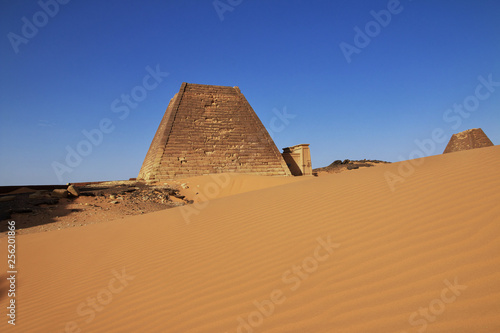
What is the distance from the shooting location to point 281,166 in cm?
2008

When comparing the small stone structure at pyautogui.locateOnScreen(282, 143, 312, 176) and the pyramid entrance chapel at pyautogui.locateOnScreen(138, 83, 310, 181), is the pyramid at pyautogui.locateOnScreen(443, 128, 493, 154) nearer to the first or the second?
→ the small stone structure at pyautogui.locateOnScreen(282, 143, 312, 176)

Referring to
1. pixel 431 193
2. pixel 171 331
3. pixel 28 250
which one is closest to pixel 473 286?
pixel 431 193

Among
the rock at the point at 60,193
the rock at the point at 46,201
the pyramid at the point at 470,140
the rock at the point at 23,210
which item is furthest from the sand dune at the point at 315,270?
the pyramid at the point at 470,140

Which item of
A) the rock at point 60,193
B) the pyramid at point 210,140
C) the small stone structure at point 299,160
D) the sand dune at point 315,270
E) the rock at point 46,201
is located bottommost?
the sand dune at point 315,270

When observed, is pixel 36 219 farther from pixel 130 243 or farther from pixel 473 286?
pixel 473 286

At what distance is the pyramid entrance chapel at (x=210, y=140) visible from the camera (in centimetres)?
1789

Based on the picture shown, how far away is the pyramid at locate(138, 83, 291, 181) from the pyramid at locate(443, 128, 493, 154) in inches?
702

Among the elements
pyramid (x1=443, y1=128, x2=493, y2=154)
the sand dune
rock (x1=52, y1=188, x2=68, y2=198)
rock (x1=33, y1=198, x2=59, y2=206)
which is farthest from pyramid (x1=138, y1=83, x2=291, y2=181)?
pyramid (x1=443, y1=128, x2=493, y2=154)

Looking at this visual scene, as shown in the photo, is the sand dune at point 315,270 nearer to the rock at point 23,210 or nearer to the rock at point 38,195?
the rock at point 23,210

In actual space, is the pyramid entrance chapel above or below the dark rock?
above

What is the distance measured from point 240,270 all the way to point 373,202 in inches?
70.3

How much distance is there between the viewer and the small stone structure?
2188cm

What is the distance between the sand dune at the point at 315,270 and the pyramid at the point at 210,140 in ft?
44.1

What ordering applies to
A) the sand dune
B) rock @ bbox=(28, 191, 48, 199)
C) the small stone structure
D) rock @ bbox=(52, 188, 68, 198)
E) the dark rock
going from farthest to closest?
the small stone structure < rock @ bbox=(52, 188, 68, 198) < rock @ bbox=(28, 191, 48, 199) < the dark rock < the sand dune
